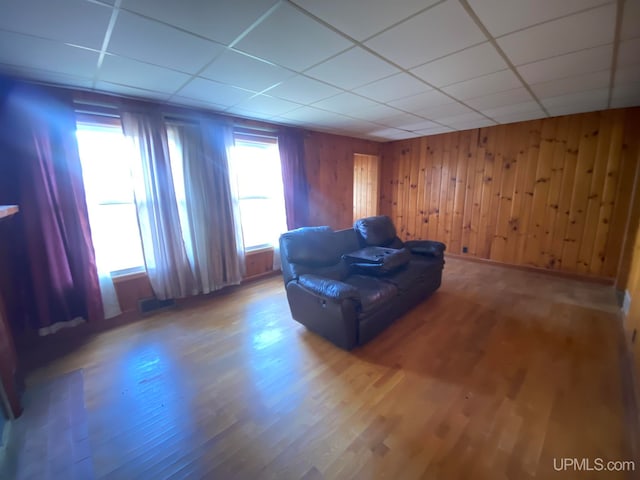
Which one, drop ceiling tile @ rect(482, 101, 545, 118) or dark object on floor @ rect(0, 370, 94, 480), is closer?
dark object on floor @ rect(0, 370, 94, 480)

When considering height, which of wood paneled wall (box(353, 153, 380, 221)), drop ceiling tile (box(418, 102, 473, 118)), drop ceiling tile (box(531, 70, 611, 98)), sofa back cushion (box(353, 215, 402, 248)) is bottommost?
sofa back cushion (box(353, 215, 402, 248))

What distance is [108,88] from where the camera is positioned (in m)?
2.35

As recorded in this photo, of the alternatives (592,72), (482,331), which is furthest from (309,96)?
(482,331)

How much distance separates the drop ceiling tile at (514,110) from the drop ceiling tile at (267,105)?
2.54m

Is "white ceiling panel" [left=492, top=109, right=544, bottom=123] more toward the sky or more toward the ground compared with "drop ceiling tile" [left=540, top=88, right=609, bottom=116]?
more toward the sky

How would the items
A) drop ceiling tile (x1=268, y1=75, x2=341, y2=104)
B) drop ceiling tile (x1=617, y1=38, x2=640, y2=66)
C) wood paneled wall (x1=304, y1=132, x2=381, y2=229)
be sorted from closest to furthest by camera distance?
drop ceiling tile (x1=617, y1=38, x2=640, y2=66) → drop ceiling tile (x1=268, y1=75, x2=341, y2=104) → wood paneled wall (x1=304, y1=132, x2=381, y2=229)

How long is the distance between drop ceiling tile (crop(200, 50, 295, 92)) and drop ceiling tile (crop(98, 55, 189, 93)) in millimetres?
280

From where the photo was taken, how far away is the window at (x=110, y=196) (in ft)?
8.44

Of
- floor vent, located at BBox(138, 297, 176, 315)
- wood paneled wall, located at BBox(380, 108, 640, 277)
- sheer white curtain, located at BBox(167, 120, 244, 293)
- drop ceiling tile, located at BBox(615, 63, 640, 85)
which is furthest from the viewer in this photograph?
wood paneled wall, located at BBox(380, 108, 640, 277)

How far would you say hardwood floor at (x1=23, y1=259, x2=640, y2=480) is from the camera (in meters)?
1.33

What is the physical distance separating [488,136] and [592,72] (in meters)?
2.23

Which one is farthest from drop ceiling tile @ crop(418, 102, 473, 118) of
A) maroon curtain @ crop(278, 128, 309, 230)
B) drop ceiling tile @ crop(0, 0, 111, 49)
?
drop ceiling tile @ crop(0, 0, 111, 49)

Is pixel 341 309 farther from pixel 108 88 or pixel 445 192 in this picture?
pixel 445 192

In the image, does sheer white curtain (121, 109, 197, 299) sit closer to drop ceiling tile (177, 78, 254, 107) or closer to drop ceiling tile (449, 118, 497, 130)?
drop ceiling tile (177, 78, 254, 107)
